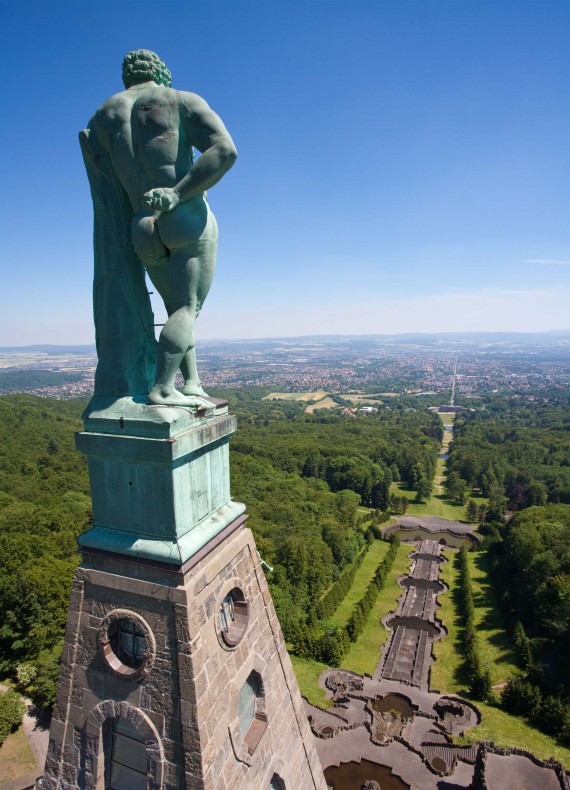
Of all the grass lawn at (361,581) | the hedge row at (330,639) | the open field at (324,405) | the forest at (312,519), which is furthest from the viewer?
the open field at (324,405)

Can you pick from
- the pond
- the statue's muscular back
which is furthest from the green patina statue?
the pond

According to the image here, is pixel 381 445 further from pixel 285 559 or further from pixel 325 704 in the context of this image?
pixel 325 704

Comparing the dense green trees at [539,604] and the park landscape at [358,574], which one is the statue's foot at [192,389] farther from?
the dense green trees at [539,604]

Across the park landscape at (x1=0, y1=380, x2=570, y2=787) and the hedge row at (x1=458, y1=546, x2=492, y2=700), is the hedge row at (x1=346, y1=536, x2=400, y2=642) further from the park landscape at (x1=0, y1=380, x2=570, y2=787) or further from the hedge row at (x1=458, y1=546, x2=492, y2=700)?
the hedge row at (x1=458, y1=546, x2=492, y2=700)

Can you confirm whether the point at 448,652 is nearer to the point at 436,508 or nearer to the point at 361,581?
the point at 361,581

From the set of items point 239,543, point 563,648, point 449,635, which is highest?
point 239,543

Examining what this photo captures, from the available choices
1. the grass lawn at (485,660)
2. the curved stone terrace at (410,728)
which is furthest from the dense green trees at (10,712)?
the grass lawn at (485,660)

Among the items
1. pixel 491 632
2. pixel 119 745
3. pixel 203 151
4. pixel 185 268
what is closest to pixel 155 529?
pixel 119 745

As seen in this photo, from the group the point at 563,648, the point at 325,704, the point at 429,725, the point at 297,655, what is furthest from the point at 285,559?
the point at 563,648
